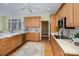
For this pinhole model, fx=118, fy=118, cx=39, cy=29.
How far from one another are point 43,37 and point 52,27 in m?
1.35

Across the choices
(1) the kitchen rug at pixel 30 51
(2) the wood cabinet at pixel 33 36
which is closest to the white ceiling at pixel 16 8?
(1) the kitchen rug at pixel 30 51

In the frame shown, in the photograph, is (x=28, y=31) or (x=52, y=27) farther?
(x=28, y=31)

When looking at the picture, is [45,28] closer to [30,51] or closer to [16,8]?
[30,51]

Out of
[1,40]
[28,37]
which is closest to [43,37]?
[28,37]

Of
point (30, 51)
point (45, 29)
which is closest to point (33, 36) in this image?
point (45, 29)

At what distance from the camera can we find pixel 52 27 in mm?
6590

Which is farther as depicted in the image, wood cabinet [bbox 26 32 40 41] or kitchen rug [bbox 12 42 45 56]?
wood cabinet [bbox 26 32 40 41]

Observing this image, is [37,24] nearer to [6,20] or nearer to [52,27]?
[52,27]

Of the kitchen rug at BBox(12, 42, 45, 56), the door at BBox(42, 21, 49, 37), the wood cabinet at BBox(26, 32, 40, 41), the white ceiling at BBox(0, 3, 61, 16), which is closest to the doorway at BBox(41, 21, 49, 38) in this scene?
the door at BBox(42, 21, 49, 37)

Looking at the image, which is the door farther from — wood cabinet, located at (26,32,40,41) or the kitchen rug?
the kitchen rug

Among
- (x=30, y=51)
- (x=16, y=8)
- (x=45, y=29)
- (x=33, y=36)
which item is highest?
(x=16, y=8)

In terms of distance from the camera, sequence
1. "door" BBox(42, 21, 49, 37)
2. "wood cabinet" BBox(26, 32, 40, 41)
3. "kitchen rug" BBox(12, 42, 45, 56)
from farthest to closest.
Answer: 1. "door" BBox(42, 21, 49, 37)
2. "wood cabinet" BBox(26, 32, 40, 41)
3. "kitchen rug" BBox(12, 42, 45, 56)

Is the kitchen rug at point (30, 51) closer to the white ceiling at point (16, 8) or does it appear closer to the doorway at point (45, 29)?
the white ceiling at point (16, 8)

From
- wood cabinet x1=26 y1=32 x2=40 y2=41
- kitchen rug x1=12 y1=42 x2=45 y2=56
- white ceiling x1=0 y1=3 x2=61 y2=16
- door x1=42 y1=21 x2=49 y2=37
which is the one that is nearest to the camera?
white ceiling x1=0 y1=3 x2=61 y2=16
